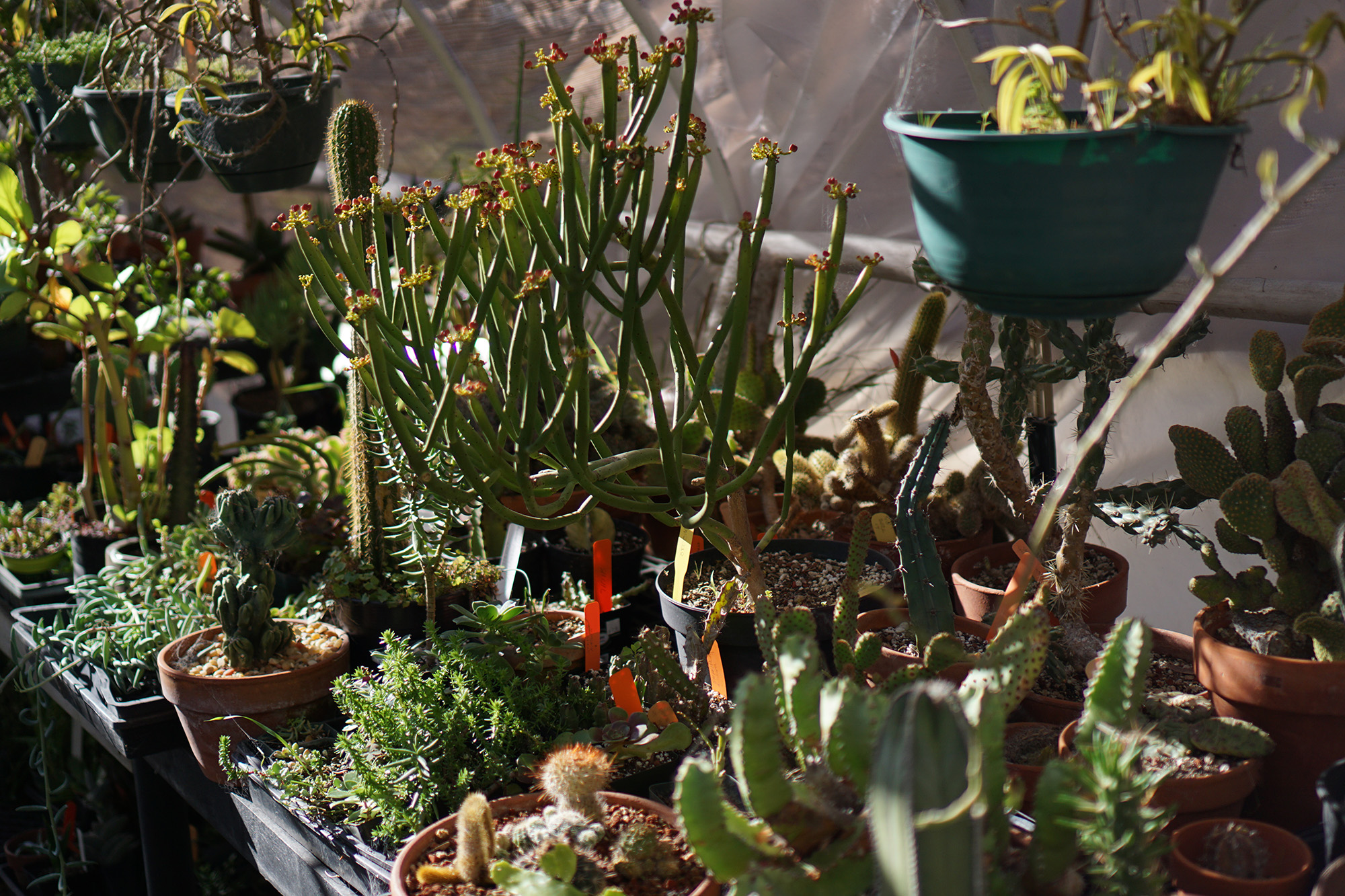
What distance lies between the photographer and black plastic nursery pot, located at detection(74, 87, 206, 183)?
218cm

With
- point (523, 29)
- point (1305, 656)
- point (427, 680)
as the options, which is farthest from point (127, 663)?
point (523, 29)

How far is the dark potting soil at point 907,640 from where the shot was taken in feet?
4.99

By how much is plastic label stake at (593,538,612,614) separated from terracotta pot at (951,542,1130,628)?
1.82 ft

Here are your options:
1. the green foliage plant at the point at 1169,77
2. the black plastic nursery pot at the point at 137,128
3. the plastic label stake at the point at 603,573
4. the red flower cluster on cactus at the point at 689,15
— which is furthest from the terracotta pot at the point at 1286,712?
the black plastic nursery pot at the point at 137,128

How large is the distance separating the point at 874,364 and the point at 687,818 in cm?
191

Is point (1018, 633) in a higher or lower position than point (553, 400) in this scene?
lower

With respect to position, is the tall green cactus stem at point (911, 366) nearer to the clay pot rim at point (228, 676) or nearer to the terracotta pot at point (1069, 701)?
the terracotta pot at point (1069, 701)

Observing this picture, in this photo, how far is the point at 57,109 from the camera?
8.13ft

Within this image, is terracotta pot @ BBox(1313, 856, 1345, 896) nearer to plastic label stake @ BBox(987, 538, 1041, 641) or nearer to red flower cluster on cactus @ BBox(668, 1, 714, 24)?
plastic label stake @ BBox(987, 538, 1041, 641)

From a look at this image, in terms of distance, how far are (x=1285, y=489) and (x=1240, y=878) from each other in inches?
17.5

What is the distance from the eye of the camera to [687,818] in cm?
83

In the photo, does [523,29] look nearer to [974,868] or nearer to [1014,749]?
[1014,749]

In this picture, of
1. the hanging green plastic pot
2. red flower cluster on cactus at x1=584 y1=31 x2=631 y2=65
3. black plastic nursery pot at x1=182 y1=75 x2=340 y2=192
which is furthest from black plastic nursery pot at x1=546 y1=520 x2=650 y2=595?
the hanging green plastic pot

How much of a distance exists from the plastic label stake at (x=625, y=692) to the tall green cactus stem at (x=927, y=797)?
0.73 meters
